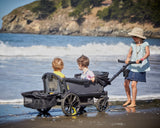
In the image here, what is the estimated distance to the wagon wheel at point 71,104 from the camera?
4.28 m

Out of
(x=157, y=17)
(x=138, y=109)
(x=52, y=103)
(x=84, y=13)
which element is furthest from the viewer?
(x=84, y=13)

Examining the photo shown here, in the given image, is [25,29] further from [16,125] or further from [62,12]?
[16,125]

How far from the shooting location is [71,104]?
438 cm

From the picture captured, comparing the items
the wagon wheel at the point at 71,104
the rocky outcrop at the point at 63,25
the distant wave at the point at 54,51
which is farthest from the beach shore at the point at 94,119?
the rocky outcrop at the point at 63,25

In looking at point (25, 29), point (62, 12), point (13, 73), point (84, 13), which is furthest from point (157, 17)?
point (13, 73)

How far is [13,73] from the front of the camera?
29.1 ft

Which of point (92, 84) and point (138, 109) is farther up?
point (92, 84)

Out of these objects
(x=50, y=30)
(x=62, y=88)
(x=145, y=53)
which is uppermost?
(x=50, y=30)

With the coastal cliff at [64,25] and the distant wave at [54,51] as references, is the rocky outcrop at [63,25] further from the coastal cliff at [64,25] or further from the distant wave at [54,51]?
the distant wave at [54,51]

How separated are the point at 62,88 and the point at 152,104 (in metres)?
1.91

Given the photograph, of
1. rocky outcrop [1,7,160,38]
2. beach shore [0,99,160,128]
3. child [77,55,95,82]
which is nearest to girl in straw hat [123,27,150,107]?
beach shore [0,99,160,128]

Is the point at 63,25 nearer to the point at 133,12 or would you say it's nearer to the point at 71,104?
the point at 133,12

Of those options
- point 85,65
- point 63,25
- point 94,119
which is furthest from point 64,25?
Result: point 94,119

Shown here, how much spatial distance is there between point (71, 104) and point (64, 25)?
3928 inches
